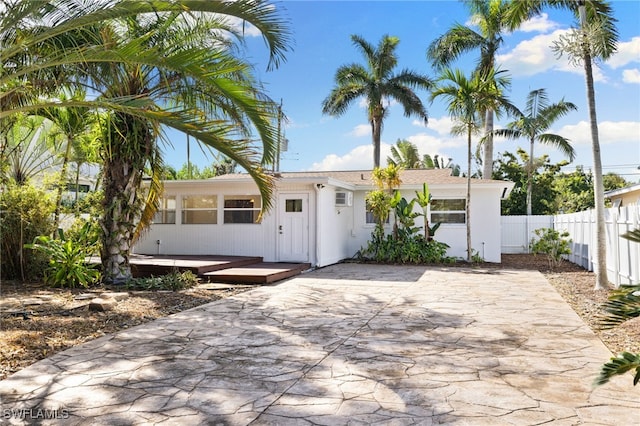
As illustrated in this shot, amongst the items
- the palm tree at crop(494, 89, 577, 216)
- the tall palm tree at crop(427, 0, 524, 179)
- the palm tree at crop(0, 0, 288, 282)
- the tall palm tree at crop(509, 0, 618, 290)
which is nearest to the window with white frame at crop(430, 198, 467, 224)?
the tall palm tree at crop(427, 0, 524, 179)

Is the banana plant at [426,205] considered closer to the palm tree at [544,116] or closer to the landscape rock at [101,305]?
the landscape rock at [101,305]

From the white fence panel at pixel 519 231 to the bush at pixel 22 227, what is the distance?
58.2 feet

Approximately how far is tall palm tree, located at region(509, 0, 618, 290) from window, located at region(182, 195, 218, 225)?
1037cm

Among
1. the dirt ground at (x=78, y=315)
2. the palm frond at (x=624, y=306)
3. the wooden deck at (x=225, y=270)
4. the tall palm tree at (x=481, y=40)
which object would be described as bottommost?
the dirt ground at (x=78, y=315)

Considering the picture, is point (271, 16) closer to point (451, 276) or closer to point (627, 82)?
point (451, 276)

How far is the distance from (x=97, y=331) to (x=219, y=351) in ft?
6.39

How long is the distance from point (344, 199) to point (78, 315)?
1028 cm

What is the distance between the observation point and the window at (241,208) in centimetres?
1381

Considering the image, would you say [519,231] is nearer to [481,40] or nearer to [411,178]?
[411,178]

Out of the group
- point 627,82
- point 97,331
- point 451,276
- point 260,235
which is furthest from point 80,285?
point 627,82

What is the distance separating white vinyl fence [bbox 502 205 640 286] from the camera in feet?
25.5

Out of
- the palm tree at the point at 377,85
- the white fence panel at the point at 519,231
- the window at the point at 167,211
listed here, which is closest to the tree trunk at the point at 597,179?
the white fence panel at the point at 519,231

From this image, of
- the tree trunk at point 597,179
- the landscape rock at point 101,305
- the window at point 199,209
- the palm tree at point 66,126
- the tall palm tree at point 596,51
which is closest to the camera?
the landscape rock at point 101,305

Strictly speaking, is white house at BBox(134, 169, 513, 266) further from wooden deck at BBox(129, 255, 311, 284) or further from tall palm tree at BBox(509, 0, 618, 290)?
tall palm tree at BBox(509, 0, 618, 290)
